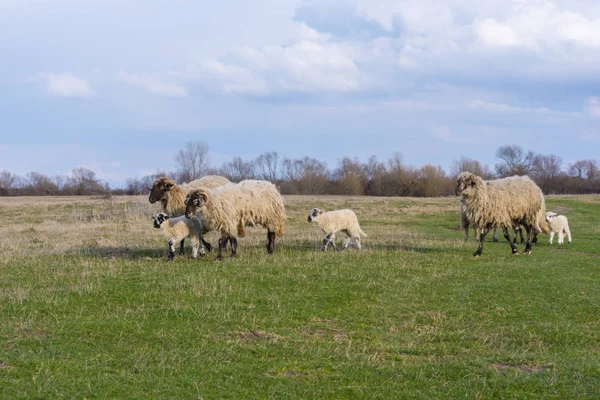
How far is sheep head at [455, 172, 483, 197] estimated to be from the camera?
19625 millimetres

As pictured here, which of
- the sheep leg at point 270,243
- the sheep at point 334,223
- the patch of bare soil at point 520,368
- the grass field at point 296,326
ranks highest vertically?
the sheep at point 334,223

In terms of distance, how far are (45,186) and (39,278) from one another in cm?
11264

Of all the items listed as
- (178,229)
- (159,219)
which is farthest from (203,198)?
(159,219)

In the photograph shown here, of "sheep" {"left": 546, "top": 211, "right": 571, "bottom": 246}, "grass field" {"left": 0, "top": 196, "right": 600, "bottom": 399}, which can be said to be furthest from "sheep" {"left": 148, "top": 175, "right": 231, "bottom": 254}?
"sheep" {"left": 546, "top": 211, "right": 571, "bottom": 246}

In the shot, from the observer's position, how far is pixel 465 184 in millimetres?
19656

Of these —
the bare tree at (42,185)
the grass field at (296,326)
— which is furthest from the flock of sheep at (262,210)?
the bare tree at (42,185)

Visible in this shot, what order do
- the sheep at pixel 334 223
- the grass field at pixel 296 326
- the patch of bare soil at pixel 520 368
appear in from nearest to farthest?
the grass field at pixel 296 326
the patch of bare soil at pixel 520 368
the sheep at pixel 334 223

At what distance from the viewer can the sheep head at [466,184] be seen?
19.6 m

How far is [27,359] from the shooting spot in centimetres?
754

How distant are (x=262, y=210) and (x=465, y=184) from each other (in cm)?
705

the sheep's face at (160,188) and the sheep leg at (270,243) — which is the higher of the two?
the sheep's face at (160,188)

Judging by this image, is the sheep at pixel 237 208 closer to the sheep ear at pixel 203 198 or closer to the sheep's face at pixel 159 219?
the sheep ear at pixel 203 198

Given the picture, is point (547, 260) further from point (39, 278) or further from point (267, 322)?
point (39, 278)

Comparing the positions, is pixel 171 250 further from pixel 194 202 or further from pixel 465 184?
pixel 465 184
